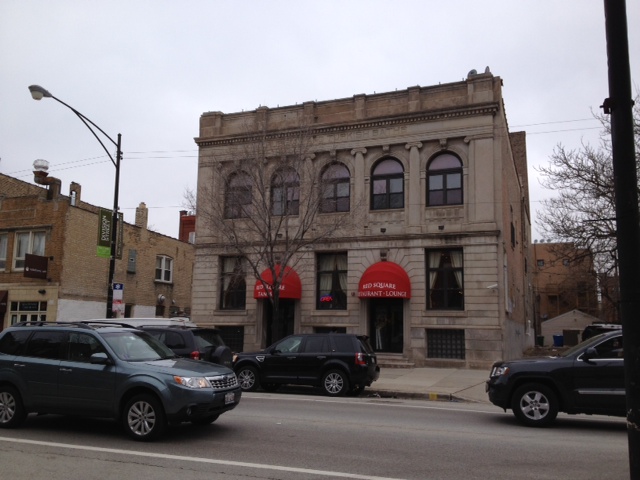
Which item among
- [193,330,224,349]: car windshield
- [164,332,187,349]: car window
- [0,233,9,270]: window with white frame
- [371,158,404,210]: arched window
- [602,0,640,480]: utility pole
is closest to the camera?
[602,0,640,480]: utility pole

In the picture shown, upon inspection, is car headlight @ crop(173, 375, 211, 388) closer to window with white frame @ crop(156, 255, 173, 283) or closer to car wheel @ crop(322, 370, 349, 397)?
car wheel @ crop(322, 370, 349, 397)

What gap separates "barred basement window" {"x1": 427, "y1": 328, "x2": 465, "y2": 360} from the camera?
22188 millimetres

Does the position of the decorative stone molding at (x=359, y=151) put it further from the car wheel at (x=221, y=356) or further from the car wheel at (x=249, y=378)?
the car wheel at (x=221, y=356)

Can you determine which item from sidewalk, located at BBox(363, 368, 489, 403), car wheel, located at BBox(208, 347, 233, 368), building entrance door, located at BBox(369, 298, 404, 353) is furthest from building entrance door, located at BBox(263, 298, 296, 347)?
car wheel, located at BBox(208, 347, 233, 368)

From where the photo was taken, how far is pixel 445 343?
22391 mm

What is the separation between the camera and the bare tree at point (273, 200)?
66.8 feet

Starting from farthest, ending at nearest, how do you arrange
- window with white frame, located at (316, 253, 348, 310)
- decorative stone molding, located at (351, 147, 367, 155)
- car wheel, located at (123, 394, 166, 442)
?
decorative stone molding, located at (351, 147, 367, 155), window with white frame, located at (316, 253, 348, 310), car wheel, located at (123, 394, 166, 442)

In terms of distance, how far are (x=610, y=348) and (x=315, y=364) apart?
288 inches

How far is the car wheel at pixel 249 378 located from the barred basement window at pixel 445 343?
9.53 m

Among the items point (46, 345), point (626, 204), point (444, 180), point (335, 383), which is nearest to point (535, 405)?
point (335, 383)

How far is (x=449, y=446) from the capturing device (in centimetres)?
812

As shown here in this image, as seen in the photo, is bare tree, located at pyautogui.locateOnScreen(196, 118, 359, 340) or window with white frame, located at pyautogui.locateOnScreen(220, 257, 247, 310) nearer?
bare tree, located at pyautogui.locateOnScreen(196, 118, 359, 340)

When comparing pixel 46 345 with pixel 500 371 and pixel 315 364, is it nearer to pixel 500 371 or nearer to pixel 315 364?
pixel 315 364

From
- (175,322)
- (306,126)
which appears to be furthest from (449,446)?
(306,126)
